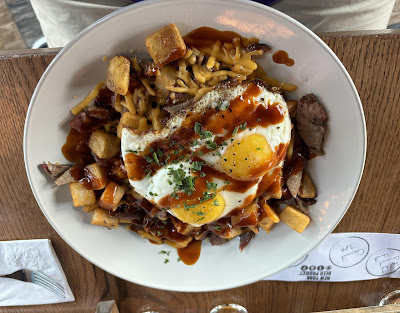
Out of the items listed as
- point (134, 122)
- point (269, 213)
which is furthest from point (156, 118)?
point (269, 213)

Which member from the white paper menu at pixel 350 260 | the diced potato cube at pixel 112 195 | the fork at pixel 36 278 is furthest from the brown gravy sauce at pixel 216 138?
the fork at pixel 36 278

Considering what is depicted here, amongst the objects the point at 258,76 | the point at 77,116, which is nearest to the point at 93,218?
the point at 77,116

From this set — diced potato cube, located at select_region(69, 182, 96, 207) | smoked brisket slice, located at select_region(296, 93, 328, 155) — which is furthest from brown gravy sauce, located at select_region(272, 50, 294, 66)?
diced potato cube, located at select_region(69, 182, 96, 207)

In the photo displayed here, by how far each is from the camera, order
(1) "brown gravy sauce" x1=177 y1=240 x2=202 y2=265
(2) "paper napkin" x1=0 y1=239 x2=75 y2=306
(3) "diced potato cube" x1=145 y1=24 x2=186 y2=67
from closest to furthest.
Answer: (3) "diced potato cube" x1=145 y1=24 x2=186 y2=67 < (1) "brown gravy sauce" x1=177 y1=240 x2=202 y2=265 < (2) "paper napkin" x1=0 y1=239 x2=75 y2=306

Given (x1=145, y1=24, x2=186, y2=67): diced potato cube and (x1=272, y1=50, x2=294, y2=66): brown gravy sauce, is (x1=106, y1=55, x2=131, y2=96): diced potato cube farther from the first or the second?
(x1=272, y1=50, x2=294, y2=66): brown gravy sauce

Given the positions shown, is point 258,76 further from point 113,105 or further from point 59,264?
point 59,264

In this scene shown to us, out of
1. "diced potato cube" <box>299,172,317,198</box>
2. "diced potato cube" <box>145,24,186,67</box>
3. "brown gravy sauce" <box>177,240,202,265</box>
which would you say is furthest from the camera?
"brown gravy sauce" <box>177,240,202,265</box>

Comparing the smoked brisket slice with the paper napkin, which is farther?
the paper napkin
